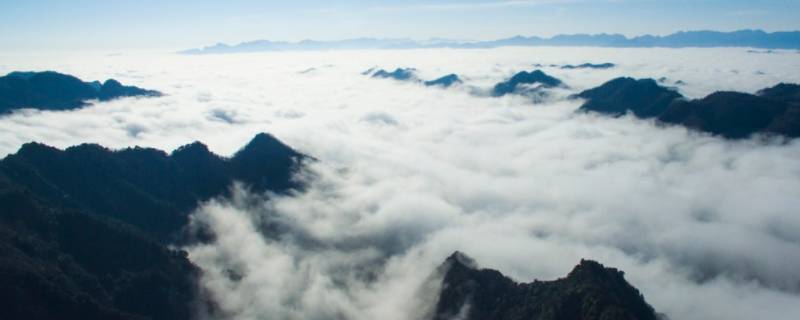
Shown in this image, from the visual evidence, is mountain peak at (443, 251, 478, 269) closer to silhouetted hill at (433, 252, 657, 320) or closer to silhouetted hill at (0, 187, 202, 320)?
silhouetted hill at (433, 252, 657, 320)

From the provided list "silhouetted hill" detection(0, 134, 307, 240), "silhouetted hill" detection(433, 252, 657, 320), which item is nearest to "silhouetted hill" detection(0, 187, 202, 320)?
"silhouetted hill" detection(0, 134, 307, 240)

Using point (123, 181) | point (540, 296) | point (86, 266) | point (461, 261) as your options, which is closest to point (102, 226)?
point (86, 266)

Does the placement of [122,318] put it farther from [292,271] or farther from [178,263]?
[292,271]

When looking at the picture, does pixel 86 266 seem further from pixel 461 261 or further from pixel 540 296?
pixel 540 296

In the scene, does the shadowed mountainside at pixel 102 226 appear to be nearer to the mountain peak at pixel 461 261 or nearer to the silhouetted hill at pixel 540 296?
the mountain peak at pixel 461 261

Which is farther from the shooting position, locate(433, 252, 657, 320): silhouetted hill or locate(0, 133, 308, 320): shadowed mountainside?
locate(0, 133, 308, 320): shadowed mountainside

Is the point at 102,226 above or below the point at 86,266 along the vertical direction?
above
